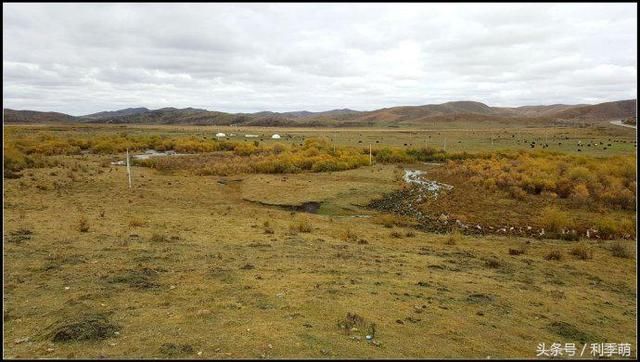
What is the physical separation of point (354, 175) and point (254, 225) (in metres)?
15.5

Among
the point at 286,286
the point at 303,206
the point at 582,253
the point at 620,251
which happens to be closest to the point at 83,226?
the point at 286,286

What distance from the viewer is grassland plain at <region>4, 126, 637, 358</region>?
21.7 feet

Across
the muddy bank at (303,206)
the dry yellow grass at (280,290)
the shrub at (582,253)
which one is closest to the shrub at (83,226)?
the dry yellow grass at (280,290)

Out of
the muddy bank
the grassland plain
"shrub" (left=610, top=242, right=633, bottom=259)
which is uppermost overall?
the grassland plain

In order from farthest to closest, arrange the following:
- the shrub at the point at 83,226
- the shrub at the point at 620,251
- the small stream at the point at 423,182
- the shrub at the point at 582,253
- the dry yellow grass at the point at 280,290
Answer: the small stream at the point at 423,182 < the shrub at the point at 620,251 < the shrub at the point at 83,226 < the shrub at the point at 582,253 < the dry yellow grass at the point at 280,290

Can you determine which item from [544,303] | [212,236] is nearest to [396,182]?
[212,236]

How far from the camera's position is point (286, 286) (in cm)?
939

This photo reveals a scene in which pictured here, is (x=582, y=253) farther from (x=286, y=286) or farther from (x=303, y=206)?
(x=303, y=206)

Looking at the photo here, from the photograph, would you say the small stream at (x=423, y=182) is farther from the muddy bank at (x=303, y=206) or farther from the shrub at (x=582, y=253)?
the shrub at (x=582, y=253)

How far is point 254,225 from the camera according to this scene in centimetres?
1652

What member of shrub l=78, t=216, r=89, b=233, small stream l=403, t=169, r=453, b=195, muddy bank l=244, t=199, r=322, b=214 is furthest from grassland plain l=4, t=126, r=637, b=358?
small stream l=403, t=169, r=453, b=195

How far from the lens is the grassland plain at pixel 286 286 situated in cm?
661

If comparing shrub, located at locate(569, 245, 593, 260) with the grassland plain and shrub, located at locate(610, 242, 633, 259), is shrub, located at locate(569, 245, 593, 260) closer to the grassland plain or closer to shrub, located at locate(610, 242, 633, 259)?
the grassland plain

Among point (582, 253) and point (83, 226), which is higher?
point (83, 226)
